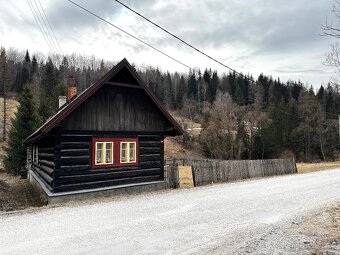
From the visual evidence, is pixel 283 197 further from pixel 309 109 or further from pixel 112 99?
pixel 309 109

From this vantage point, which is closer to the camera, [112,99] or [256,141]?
[112,99]

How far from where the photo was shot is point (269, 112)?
74.6 metres

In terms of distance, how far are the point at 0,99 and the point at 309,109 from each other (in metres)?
75.0

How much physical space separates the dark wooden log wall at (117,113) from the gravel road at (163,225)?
4.19 m

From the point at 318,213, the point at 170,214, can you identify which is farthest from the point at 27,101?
the point at 318,213

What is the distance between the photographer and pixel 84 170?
55.5ft

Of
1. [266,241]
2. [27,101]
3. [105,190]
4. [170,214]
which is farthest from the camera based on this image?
[27,101]

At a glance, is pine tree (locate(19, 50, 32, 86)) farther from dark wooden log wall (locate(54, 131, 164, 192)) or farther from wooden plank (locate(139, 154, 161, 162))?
dark wooden log wall (locate(54, 131, 164, 192))

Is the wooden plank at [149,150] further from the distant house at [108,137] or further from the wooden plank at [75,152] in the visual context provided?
the wooden plank at [75,152]

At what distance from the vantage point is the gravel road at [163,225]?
320 inches

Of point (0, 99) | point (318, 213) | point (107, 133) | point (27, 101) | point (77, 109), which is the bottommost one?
point (318, 213)

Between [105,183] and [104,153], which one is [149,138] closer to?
[104,153]

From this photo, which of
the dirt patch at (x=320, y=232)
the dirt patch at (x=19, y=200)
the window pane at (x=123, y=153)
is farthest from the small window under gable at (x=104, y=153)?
the dirt patch at (x=320, y=232)

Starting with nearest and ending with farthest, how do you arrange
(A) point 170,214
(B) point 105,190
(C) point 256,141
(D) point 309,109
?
(A) point 170,214, (B) point 105,190, (C) point 256,141, (D) point 309,109
